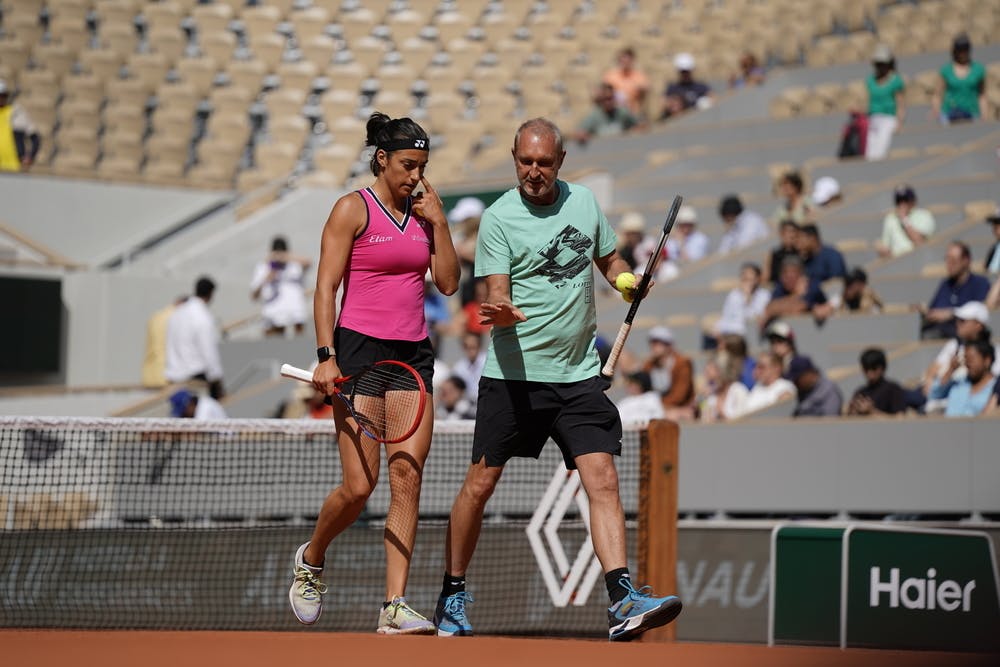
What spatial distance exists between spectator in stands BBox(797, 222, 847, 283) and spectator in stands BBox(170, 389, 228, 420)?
18.0ft

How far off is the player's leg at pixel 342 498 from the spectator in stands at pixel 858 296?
336 inches

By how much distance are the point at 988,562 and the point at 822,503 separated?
298 centimetres

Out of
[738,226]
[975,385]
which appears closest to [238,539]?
[975,385]

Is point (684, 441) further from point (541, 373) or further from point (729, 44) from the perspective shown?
point (729, 44)

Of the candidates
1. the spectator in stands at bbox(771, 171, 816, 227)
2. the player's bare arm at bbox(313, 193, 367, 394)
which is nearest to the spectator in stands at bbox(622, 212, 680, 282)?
the spectator in stands at bbox(771, 171, 816, 227)

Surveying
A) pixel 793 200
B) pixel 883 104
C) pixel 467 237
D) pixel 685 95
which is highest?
pixel 685 95

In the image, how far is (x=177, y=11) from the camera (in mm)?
25062

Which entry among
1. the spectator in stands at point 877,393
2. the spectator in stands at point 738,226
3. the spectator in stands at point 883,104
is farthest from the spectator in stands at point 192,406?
the spectator in stands at point 883,104

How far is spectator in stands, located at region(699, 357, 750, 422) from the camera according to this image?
550 inches

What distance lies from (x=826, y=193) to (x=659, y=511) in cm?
922

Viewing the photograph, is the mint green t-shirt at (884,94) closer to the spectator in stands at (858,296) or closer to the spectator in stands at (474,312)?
the spectator in stands at (858,296)

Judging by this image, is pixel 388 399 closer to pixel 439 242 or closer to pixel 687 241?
pixel 439 242

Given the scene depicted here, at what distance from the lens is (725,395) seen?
14.2m

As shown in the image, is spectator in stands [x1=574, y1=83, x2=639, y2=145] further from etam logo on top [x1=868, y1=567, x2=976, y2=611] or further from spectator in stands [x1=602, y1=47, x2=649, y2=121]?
etam logo on top [x1=868, y1=567, x2=976, y2=611]
